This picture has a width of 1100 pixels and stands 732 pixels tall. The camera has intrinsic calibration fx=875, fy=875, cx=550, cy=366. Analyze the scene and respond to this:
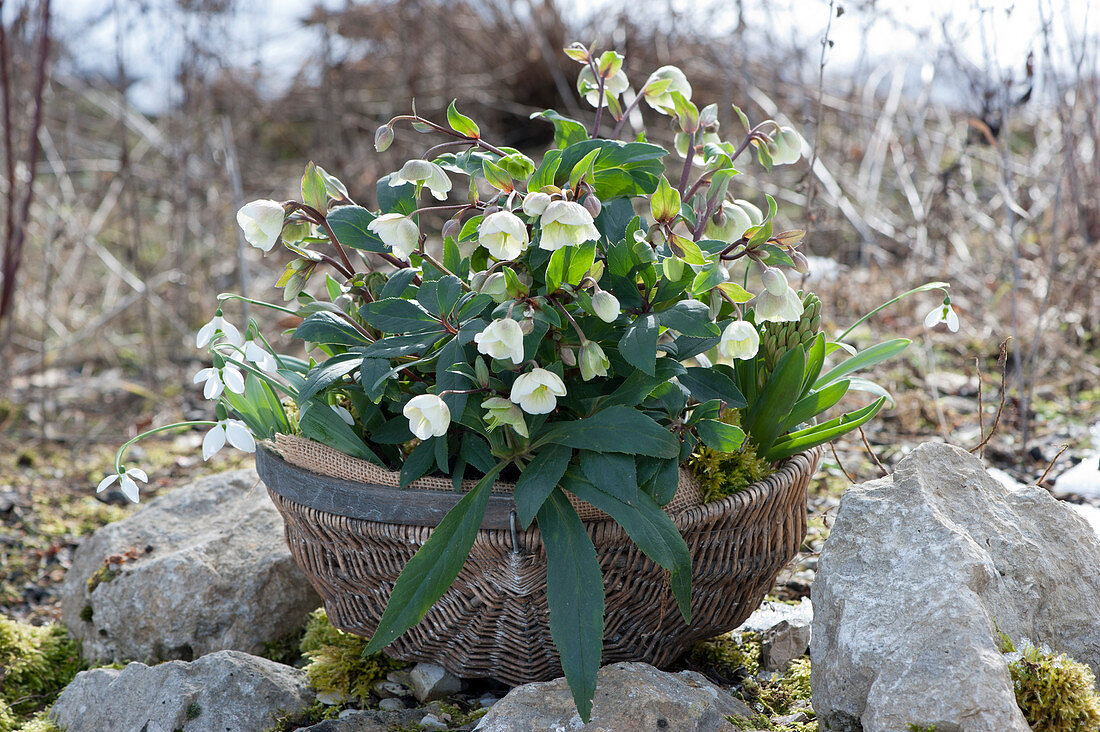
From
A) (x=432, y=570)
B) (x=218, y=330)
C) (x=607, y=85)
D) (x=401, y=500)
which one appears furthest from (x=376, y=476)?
(x=607, y=85)

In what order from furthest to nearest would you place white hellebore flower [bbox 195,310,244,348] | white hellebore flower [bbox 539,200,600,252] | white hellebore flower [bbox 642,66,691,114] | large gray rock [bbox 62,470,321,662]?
large gray rock [bbox 62,470,321,662] → white hellebore flower [bbox 642,66,691,114] → white hellebore flower [bbox 195,310,244,348] → white hellebore flower [bbox 539,200,600,252]

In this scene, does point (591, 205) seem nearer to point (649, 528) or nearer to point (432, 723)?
point (649, 528)

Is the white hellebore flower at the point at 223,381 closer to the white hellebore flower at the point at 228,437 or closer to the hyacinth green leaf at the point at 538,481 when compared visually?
the white hellebore flower at the point at 228,437

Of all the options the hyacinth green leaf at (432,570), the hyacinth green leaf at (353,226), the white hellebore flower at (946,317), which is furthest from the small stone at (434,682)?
the white hellebore flower at (946,317)

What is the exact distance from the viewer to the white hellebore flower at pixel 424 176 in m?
1.06

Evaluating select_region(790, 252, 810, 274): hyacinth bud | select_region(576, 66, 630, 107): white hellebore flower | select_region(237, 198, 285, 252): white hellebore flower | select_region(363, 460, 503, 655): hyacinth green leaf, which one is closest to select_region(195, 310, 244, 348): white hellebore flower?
select_region(237, 198, 285, 252): white hellebore flower

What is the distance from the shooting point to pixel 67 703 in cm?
129

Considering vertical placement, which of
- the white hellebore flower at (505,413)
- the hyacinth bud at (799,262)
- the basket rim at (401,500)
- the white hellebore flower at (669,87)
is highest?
the white hellebore flower at (669,87)

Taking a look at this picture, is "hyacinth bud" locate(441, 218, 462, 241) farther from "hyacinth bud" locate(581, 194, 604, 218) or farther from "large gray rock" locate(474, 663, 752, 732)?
"large gray rock" locate(474, 663, 752, 732)

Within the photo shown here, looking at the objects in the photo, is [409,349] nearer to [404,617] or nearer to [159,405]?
[404,617]

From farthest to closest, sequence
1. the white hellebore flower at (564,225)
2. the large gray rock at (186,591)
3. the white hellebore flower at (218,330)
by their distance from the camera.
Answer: the large gray rock at (186,591), the white hellebore flower at (218,330), the white hellebore flower at (564,225)

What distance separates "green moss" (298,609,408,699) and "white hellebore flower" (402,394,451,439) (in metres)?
0.49

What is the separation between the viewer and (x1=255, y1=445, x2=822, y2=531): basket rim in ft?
3.48

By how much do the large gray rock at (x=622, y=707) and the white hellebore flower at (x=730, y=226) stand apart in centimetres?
56
